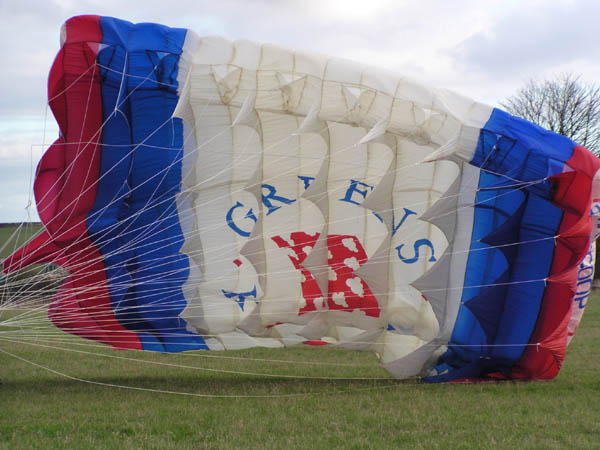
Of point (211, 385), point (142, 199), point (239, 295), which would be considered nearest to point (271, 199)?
point (239, 295)

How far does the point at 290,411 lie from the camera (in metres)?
6.36

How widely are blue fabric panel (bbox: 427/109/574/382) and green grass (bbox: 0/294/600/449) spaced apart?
50 cm

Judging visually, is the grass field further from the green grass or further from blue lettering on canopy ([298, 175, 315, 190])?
blue lettering on canopy ([298, 175, 315, 190])

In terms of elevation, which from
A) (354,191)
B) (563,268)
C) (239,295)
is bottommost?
(239,295)

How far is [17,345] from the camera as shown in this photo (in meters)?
12.2

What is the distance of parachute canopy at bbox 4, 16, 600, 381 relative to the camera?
22.4ft

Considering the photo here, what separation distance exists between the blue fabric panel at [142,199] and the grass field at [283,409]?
674 millimetres

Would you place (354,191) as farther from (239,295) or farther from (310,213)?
(239,295)

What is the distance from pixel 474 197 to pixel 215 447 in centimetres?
340

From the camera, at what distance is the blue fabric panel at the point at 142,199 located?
7.09 metres

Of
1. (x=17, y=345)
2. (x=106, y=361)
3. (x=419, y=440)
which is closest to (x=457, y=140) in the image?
(x=419, y=440)

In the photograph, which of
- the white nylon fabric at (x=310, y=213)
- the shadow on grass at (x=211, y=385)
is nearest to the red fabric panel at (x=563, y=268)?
the white nylon fabric at (x=310, y=213)

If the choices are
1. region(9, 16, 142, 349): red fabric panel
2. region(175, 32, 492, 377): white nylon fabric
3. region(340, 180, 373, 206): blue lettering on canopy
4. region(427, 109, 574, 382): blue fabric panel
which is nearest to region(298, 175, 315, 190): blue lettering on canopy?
region(175, 32, 492, 377): white nylon fabric

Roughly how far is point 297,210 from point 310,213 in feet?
0.43
